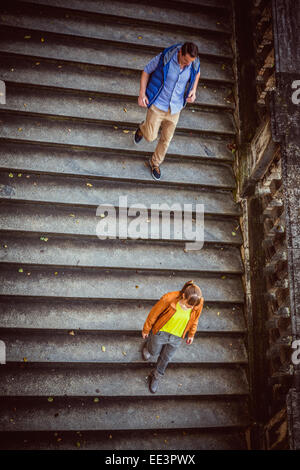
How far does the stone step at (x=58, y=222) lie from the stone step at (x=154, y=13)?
10.4ft

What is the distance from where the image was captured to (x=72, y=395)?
431cm

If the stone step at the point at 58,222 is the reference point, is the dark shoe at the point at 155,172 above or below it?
above

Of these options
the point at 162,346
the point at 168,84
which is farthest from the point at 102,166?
the point at 162,346

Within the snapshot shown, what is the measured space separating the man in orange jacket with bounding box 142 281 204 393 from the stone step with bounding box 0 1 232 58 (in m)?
4.13

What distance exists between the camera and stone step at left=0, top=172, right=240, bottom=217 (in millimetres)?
4645

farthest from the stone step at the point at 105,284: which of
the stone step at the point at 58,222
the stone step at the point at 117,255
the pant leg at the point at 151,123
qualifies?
the pant leg at the point at 151,123

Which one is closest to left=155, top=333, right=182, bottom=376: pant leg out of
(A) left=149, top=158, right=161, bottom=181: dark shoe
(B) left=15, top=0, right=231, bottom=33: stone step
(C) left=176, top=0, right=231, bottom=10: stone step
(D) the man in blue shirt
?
(A) left=149, top=158, right=161, bottom=181: dark shoe

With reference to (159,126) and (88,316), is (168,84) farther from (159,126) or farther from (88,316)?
(88,316)

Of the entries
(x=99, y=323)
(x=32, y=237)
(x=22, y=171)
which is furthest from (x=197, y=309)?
(x=22, y=171)

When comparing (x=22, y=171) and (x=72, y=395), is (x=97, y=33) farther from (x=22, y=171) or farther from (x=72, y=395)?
(x=72, y=395)

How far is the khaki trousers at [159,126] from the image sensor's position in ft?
13.7

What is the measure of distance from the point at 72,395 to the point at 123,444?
0.95 m

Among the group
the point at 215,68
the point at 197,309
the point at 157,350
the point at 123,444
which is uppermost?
the point at 215,68

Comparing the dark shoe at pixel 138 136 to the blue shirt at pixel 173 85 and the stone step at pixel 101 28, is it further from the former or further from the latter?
the stone step at pixel 101 28
